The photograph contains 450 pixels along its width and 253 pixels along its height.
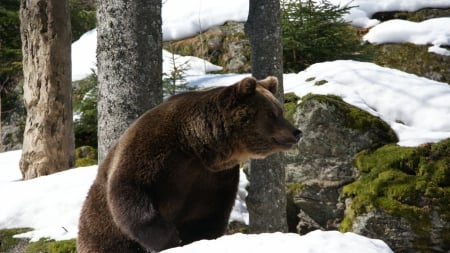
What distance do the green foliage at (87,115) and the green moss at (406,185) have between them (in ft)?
15.6

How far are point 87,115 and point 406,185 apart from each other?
5.65m

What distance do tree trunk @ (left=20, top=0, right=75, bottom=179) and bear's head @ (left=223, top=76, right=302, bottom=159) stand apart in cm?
512

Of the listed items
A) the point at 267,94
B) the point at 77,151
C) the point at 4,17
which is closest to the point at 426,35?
the point at 77,151

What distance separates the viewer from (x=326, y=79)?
6992 mm

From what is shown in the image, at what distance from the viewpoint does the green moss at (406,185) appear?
217 inches

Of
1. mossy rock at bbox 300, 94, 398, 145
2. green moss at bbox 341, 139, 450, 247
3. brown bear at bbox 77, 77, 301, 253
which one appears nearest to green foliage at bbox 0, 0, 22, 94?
mossy rock at bbox 300, 94, 398, 145

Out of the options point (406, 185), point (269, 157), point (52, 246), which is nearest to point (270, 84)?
point (269, 157)

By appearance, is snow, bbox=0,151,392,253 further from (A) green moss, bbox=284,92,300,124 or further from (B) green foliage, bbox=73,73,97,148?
(B) green foliage, bbox=73,73,97,148

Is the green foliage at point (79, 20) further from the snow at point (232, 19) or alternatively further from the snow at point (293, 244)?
the snow at point (293, 244)

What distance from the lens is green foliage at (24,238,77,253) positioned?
5.48 metres

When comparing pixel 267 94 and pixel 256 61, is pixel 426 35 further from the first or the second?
pixel 267 94

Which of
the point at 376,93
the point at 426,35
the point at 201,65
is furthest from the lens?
the point at 201,65

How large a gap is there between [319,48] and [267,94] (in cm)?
559

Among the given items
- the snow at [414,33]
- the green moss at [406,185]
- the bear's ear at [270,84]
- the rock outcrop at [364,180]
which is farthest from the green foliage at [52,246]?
the snow at [414,33]
